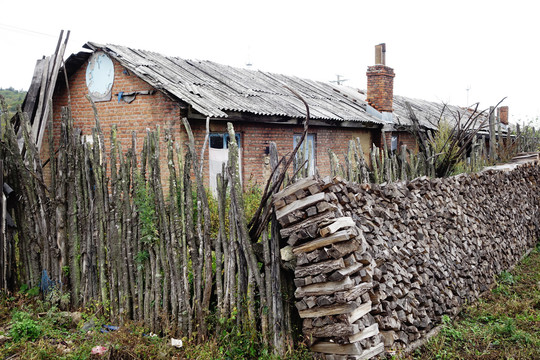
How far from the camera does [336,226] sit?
3.77 meters

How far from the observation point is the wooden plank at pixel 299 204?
12.6 ft

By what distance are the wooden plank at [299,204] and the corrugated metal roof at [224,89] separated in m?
4.28

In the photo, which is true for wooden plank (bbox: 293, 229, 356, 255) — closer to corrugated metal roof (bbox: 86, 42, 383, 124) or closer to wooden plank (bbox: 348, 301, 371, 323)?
wooden plank (bbox: 348, 301, 371, 323)

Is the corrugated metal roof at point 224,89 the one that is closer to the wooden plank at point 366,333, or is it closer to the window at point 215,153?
the window at point 215,153

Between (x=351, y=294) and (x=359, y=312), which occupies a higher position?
(x=351, y=294)

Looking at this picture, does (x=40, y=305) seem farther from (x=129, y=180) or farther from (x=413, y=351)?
(x=413, y=351)

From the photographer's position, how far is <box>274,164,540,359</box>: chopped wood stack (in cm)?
370

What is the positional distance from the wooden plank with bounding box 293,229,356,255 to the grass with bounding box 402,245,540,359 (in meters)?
1.43

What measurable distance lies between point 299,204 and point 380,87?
11749 mm

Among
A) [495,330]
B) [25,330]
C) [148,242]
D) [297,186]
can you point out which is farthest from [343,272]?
[25,330]

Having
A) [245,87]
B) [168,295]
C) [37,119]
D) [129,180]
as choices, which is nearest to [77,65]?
[245,87]

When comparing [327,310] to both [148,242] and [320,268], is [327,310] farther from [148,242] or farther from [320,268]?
[148,242]

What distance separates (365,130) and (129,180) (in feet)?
35.3

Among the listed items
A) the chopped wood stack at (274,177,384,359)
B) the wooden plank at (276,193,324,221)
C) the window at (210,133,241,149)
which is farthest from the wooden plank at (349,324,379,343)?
the window at (210,133,241,149)
